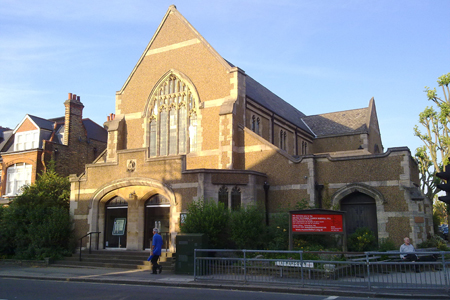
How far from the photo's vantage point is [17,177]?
31703 millimetres

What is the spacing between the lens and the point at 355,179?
2052 centimetres

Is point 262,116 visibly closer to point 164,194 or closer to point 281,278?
point 164,194

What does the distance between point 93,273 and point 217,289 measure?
6.78 m

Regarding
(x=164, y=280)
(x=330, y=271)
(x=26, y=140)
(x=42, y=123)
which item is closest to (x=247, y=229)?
(x=164, y=280)

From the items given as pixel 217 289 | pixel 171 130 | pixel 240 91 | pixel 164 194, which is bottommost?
pixel 217 289

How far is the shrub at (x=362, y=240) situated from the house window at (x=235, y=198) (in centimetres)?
554

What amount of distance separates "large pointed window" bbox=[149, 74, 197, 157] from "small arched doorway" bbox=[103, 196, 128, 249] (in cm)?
439

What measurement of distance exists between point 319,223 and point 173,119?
1275 centimetres

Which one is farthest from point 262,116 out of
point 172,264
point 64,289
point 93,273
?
point 64,289

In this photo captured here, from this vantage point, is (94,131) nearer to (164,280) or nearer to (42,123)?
(42,123)

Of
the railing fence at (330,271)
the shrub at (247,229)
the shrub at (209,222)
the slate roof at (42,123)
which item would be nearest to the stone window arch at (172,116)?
the shrub at (209,222)

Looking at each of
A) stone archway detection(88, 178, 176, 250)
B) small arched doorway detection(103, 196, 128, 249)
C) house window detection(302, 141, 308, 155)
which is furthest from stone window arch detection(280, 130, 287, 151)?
small arched doorway detection(103, 196, 128, 249)

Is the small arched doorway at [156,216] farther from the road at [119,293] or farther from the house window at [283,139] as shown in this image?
the house window at [283,139]

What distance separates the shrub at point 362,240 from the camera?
1849cm
